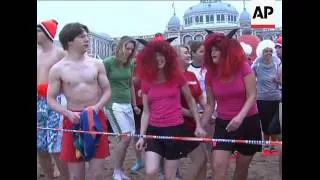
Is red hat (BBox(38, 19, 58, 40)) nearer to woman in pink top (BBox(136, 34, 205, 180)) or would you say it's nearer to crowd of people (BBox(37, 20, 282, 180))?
crowd of people (BBox(37, 20, 282, 180))

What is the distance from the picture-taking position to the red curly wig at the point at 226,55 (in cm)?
423

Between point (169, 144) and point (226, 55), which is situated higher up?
point (226, 55)

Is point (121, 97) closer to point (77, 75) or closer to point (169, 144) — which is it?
point (77, 75)

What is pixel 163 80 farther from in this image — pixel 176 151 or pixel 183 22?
pixel 183 22

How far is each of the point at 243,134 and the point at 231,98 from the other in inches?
13.5

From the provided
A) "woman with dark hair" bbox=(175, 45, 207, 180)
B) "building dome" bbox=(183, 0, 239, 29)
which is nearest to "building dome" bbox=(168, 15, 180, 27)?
"building dome" bbox=(183, 0, 239, 29)

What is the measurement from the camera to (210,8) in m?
109

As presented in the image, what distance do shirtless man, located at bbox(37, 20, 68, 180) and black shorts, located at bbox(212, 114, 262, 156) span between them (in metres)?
1.71

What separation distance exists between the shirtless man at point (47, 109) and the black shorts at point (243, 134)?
1.71 m

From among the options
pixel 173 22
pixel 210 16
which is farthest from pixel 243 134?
pixel 210 16
